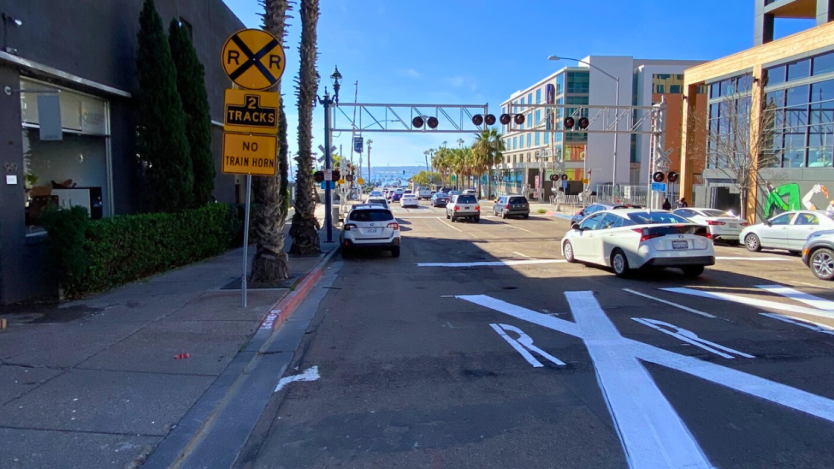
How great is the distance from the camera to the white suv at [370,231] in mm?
16406

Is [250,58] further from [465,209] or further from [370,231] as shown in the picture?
[465,209]

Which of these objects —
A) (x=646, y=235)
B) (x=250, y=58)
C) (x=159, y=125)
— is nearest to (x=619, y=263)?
(x=646, y=235)

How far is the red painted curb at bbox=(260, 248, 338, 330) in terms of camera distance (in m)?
7.97

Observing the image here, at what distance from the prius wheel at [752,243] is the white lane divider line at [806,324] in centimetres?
1112

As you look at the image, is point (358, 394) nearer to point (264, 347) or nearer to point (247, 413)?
point (247, 413)

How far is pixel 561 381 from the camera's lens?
5668mm

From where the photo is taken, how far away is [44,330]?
726 cm

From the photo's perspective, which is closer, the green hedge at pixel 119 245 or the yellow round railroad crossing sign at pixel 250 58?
the yellow round railroad crossing sign at pixel 250 58

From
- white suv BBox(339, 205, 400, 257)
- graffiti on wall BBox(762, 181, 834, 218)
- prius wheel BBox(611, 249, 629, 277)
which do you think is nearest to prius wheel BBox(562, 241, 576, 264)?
prius wheel BBox(611, 249, 629, 277)

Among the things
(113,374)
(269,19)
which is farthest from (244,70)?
(113,374)

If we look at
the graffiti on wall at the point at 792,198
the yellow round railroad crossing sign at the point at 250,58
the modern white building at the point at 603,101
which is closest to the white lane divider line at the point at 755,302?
the yellow round railroad crossing sign at the point at 250,58

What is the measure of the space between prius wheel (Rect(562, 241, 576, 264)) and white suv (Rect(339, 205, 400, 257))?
4.74m

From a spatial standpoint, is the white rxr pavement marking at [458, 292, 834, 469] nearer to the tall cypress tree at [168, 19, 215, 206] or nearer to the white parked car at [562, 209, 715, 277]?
the white parked car at [562, 209, 715, 277]

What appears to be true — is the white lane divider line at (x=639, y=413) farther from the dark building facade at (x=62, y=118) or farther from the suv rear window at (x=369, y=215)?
the suv rear window at (x=369, y=215)
